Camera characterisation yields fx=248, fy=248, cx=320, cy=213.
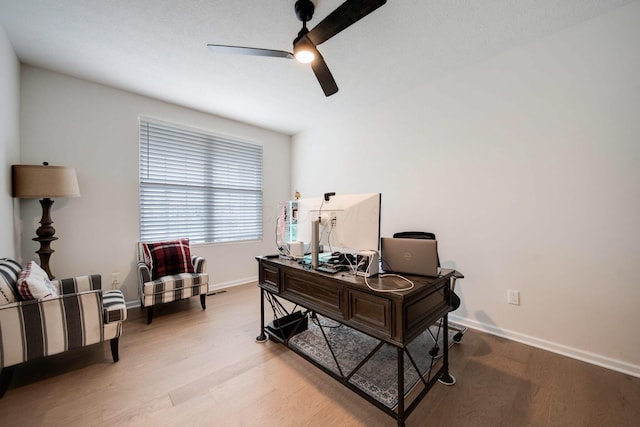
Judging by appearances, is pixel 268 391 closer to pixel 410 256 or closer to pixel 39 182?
pixel 410 256

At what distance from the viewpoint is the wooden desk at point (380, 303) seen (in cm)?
131

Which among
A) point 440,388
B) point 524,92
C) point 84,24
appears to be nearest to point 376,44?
point 524,92

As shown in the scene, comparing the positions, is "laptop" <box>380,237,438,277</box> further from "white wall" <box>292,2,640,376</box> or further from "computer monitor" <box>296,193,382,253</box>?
"white wall" <box>292,2,640,376</box>

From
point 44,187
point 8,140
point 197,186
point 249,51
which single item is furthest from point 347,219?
point 8,140

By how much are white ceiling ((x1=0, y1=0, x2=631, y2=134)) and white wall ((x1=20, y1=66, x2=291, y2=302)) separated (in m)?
0.20

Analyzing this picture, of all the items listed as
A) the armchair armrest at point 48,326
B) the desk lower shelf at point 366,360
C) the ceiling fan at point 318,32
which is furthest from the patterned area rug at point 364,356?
the ceiling fan at point 318,32

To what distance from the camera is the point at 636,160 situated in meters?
1.80

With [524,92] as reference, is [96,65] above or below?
above

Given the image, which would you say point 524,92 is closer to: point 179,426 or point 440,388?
point 440,388

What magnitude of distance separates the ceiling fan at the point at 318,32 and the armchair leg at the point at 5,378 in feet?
8.50

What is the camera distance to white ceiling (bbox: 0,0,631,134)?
6.03 ft

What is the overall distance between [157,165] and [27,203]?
1278mm

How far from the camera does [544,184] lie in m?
2.17

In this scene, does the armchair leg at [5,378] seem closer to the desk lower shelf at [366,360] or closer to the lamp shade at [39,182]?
the lamp shade at [39,182]
